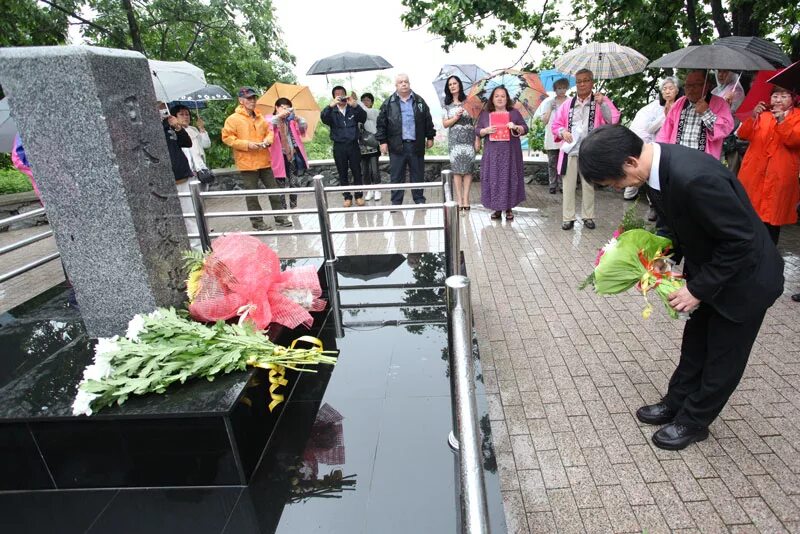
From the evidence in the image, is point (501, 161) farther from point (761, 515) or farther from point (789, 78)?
point (761, 515)

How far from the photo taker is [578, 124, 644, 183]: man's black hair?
220cm

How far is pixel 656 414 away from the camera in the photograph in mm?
2938

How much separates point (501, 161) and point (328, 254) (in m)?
3.66

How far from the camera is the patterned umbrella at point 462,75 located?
9.14 metres

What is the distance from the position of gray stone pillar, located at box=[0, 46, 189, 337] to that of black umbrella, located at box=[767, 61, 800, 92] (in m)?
4.63

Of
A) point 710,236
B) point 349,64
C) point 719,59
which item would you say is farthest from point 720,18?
point 710,236

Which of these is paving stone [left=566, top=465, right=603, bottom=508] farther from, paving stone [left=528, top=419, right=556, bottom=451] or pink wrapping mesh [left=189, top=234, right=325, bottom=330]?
pink wrapping mesh [left=189, top=234, right=325, bottom=330]

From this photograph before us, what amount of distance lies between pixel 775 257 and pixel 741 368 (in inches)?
22.7

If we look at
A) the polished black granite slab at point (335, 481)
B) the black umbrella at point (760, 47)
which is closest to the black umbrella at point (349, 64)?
the black umbrella at point (760, 47)

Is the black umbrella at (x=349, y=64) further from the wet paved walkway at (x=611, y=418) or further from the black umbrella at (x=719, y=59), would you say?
the black umbrella at (x=719, y=59)

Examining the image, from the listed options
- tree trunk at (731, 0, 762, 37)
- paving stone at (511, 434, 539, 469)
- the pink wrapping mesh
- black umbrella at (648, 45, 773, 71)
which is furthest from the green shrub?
tree trunk at (731, 0, 762, 37)

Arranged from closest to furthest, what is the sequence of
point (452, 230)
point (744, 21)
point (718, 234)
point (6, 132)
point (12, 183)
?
point (718, 234), point (452, 230), point (6, 132), point (744, 21), point (12, 183)

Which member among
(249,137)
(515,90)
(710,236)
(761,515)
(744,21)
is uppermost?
(744,21)

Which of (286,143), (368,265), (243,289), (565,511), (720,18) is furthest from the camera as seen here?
(286,143)
